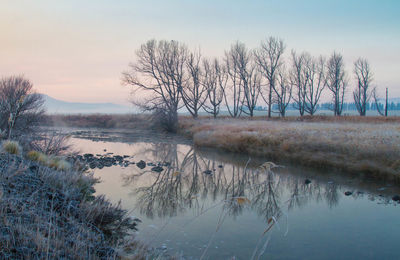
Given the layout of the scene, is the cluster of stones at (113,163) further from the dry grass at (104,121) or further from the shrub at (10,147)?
the dry grass at (104,121)

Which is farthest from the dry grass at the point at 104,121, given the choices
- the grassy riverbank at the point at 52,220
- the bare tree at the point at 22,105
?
the grassy riverbank at the point at 52,220

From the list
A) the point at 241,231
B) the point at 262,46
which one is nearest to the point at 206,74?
the point at 262,46

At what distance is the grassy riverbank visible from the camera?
3.53 m

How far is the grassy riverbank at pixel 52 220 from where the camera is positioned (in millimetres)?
3529

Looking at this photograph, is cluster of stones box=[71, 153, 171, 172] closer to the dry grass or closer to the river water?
the river water

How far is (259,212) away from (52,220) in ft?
16.3

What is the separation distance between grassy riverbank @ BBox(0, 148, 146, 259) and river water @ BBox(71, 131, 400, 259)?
748mm

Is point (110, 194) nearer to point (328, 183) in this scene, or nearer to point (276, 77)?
point (328, 183)

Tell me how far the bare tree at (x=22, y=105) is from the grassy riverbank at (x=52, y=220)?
765 centimetres

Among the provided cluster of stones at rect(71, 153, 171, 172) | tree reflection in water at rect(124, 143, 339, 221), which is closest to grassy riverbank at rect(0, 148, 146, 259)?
tree reflection in water at rect(124, 143, 339, 221)

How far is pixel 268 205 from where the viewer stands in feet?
27.8

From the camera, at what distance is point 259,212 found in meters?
7.87

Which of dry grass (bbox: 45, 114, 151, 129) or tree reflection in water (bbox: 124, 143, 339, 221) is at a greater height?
dry grass (bbox: 45, 114, 151, 129)

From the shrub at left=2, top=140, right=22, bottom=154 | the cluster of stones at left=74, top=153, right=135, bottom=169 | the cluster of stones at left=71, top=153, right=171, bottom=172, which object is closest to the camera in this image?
the shrub at left=2, top=140, right=22, bottom=154
